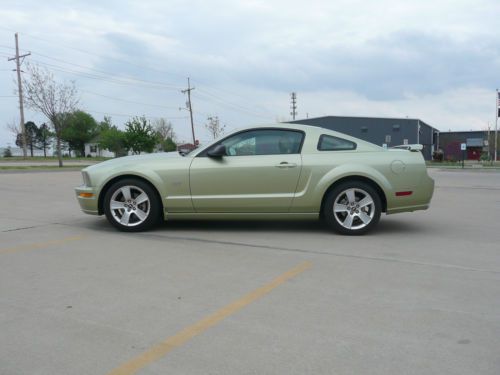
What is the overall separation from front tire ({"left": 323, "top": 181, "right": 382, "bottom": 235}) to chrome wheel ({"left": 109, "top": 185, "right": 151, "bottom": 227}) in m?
2.42

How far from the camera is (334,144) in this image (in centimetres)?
607

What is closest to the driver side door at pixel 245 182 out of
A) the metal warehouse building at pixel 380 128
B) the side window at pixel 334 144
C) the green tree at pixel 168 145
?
the side window at pixel 334 144

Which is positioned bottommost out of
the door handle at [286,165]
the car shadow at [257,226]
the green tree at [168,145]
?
the car shadow at [257,226]

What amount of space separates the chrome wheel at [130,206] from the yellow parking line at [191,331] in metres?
2.66

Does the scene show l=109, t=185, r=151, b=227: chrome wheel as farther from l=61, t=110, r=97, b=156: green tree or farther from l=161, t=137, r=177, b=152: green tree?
l=61, t=110, r=97, b=156: green tree

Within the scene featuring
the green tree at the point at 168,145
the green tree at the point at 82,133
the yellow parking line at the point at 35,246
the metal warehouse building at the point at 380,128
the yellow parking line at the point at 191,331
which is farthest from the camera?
the green tree at the point at 82,133

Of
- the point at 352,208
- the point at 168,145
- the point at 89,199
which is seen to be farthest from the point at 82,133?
the point at 352,208

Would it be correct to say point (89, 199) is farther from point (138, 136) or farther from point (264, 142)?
point (138, 136)

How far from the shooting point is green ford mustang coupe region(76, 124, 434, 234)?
587 centimetres

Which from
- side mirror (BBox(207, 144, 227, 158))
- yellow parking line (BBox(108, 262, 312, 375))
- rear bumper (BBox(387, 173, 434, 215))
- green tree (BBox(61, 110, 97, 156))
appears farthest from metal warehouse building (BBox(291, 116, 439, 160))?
yellow parking line (BBox(108, 262, 312, 375))

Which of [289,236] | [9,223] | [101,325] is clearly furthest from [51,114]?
[101,325]

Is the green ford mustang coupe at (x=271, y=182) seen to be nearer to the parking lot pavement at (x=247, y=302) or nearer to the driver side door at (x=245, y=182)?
the driver side door at (x=245, y=182)

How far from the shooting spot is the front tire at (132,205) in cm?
599

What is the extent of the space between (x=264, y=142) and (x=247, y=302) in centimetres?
304
